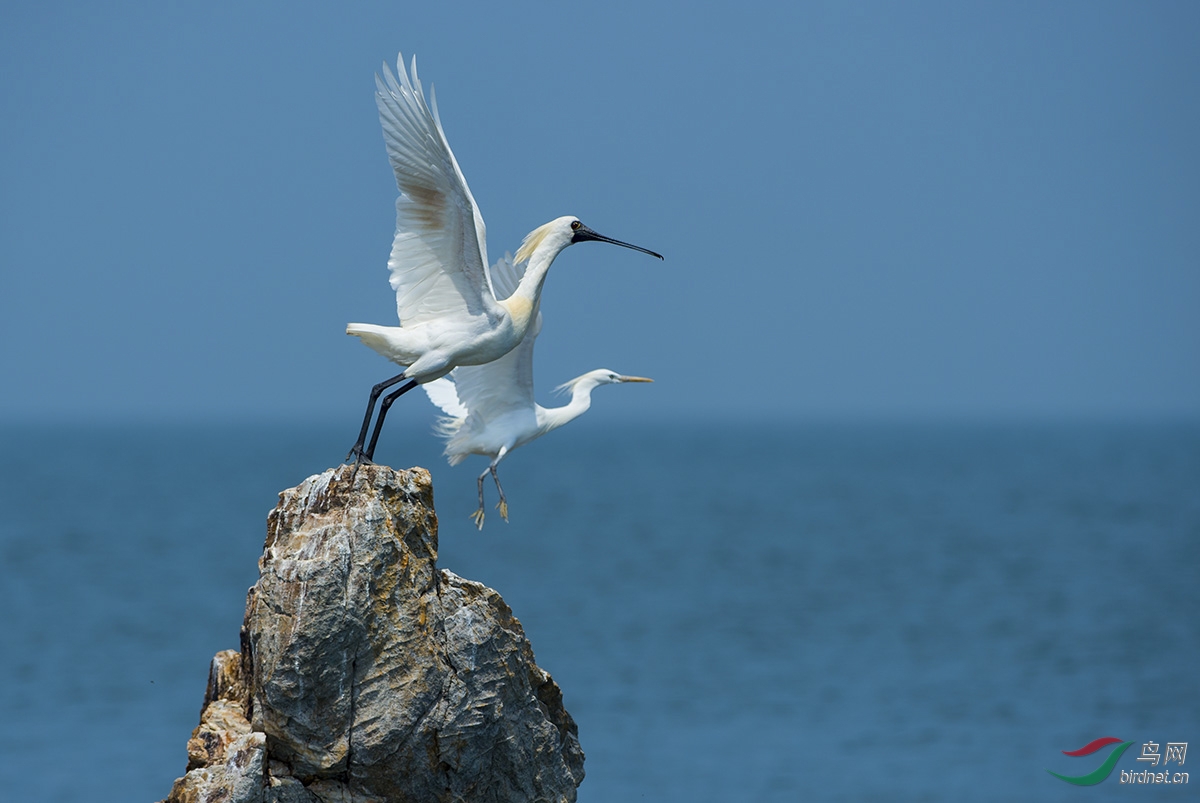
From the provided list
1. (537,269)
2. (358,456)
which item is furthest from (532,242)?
(358,456)

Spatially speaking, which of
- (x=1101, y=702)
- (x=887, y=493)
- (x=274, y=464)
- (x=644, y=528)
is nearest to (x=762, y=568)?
(x=644, y=528)

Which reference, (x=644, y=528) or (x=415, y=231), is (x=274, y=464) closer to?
(x=644, y=528)

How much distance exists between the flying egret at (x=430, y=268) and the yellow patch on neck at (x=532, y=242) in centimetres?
140

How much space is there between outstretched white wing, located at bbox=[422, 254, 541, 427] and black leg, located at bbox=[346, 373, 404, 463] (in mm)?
4521

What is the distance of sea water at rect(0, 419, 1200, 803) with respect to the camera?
2814cm

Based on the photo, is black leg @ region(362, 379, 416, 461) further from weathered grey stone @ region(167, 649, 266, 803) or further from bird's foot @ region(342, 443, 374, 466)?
weathered grey stone @ region(167, 649, 266, 803)

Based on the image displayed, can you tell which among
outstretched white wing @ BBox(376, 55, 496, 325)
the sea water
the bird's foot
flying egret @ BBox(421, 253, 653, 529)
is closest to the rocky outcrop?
the bird's foot

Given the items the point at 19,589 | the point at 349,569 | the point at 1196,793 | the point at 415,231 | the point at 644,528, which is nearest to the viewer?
the point at 349,569

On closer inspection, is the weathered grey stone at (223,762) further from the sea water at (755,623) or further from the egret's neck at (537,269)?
the sea water at (755,623)

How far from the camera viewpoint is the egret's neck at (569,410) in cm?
1795

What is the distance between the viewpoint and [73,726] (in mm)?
29234

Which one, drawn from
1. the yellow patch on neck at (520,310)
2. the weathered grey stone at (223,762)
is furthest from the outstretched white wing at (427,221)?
the weathered grey stone at (223,762)

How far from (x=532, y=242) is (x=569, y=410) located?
4.24 meters

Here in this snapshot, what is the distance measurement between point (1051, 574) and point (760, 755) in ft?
119
